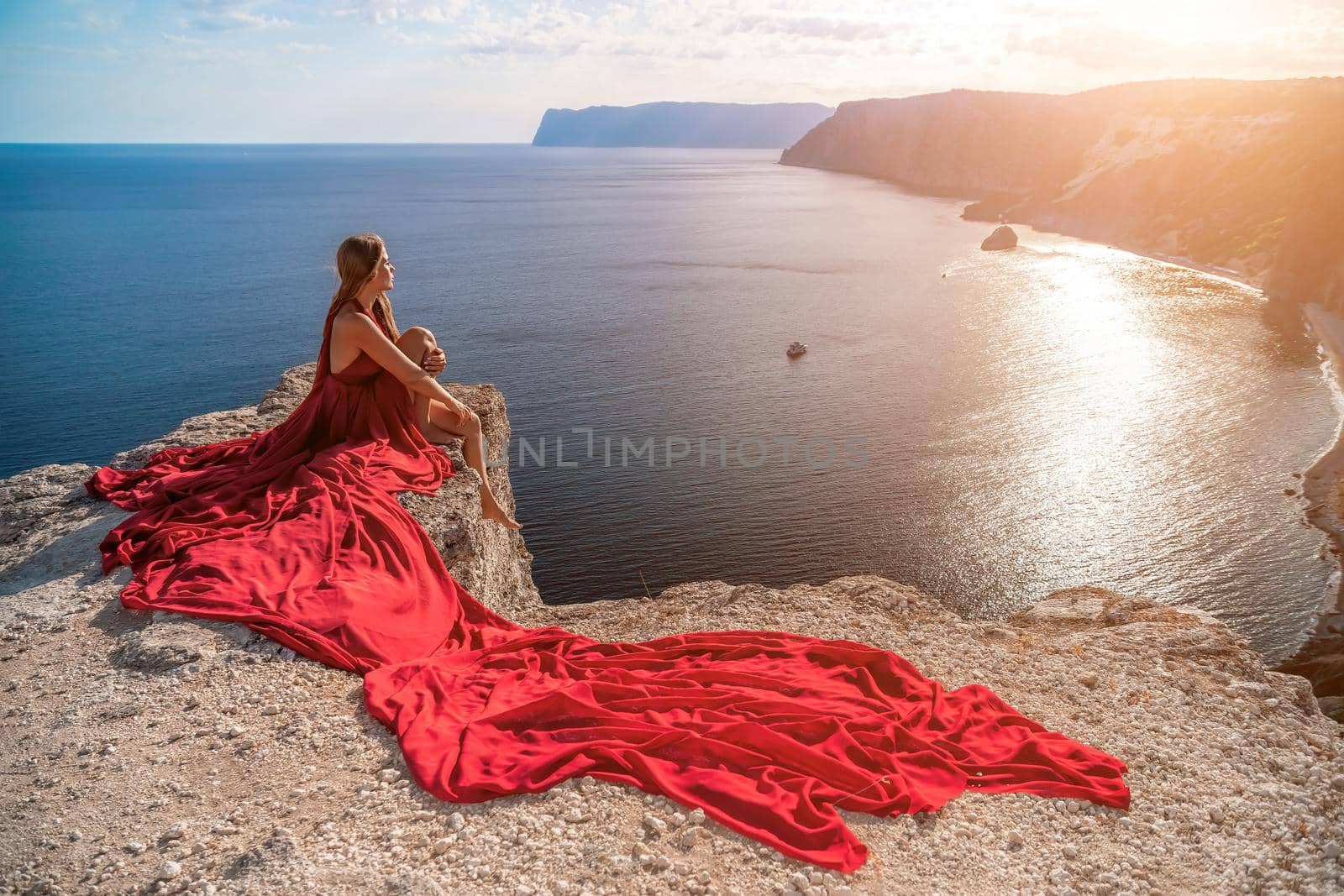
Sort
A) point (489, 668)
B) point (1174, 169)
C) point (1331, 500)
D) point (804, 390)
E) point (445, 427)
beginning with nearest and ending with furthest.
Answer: point (489, 668) < point (445, 427) < point (1331, 500) < point (804, 390) < point (1174, 169)

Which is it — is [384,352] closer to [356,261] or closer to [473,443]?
[356,261]

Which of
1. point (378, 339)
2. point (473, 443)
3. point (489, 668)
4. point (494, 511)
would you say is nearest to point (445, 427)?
point (473, 443)

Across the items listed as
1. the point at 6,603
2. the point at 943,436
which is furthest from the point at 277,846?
the point at 943,436

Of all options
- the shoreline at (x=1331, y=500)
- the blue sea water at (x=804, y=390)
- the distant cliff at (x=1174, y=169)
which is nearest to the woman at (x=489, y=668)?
the blue sea water at (x=804, y=390)

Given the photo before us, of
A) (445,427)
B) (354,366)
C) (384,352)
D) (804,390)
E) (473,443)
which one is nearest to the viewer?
(384,352)

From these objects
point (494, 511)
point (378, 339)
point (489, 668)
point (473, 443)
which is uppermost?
point (378, 339)

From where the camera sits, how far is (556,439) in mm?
31250

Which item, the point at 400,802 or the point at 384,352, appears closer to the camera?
the point at 400,802

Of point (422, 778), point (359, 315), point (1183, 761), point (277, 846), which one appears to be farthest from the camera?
point (359, 315)

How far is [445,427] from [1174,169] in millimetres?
80966

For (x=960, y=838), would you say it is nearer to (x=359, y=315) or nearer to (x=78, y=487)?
(x=359, y=315)

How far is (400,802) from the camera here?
6043 mm

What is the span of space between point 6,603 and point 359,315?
14.1 ft

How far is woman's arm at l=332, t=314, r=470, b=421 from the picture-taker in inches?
370
